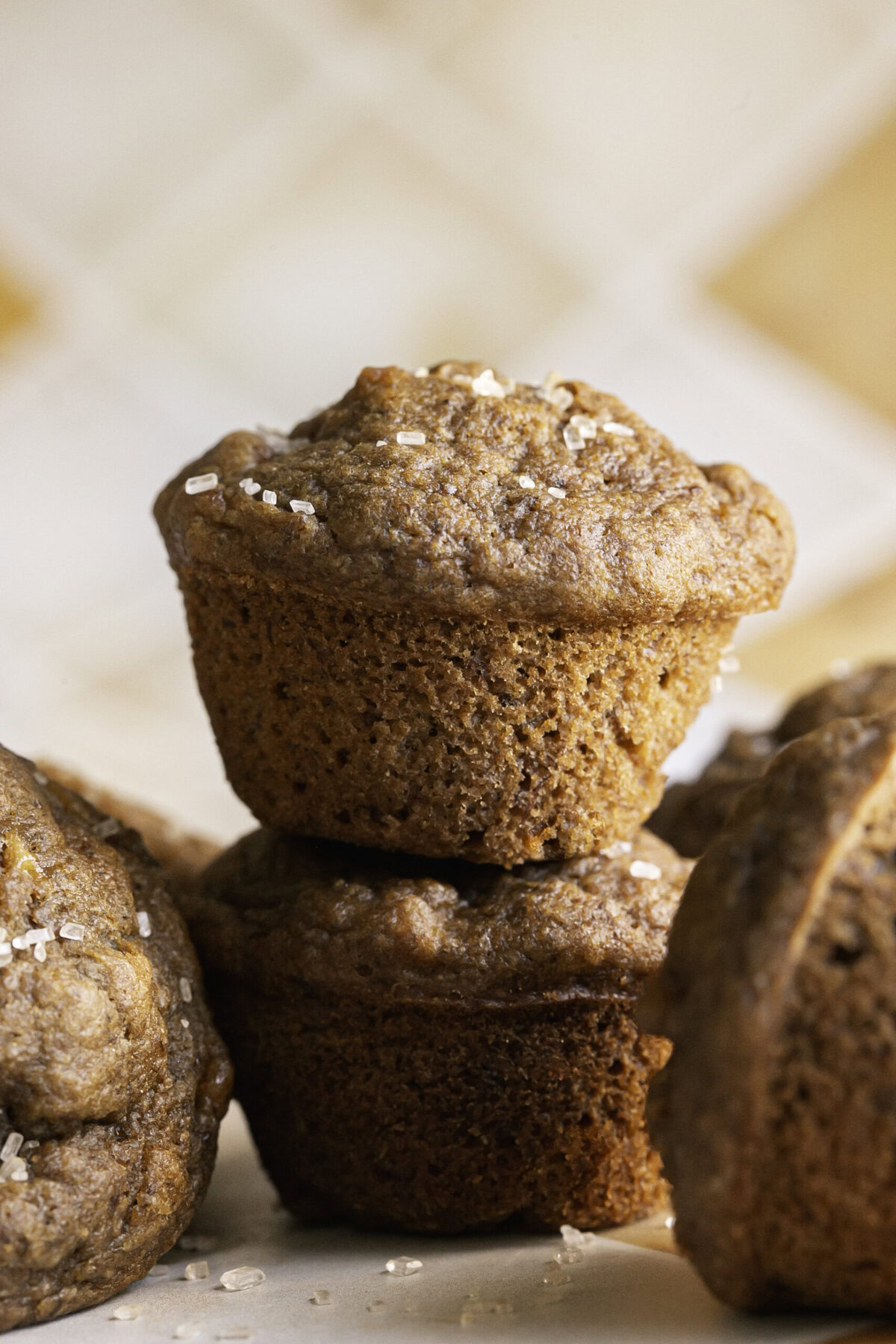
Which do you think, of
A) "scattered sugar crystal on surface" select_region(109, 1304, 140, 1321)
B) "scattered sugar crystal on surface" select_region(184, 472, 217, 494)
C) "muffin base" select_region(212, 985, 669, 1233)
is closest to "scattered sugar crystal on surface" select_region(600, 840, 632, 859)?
"muffin base" select_region(212, 985, 669, 1233)

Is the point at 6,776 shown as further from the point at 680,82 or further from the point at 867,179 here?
the point at 867,179

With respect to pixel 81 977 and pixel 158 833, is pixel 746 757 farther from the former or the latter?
pixel 81 977

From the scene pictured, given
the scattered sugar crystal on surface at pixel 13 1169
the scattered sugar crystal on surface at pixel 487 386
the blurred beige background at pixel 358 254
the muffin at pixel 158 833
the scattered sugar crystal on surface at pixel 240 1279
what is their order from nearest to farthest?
the scattered sugar crystal on surface at pixel 13 1169
the scattered sugar crystal on surface at pixel 240 1279
the scattered sugar crystal on surface at pixel 487 386
the muffin at pixel 158 833
the blurred beige background at pixel 358 254

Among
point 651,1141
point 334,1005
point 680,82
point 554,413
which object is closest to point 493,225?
point 680,82

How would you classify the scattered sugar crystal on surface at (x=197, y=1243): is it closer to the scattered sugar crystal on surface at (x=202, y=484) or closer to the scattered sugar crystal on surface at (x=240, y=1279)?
the scattered sugar crystal on surface at (x=240, y=1279)

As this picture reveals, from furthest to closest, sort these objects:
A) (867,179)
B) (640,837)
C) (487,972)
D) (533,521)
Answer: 1. (867,179)
2. (640,837)
3. (487,972)
4. (533,521)

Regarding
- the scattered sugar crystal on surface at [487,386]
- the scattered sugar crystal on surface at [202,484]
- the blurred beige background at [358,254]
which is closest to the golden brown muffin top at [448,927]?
the scattered sugar crystal on surface at [202,484]
